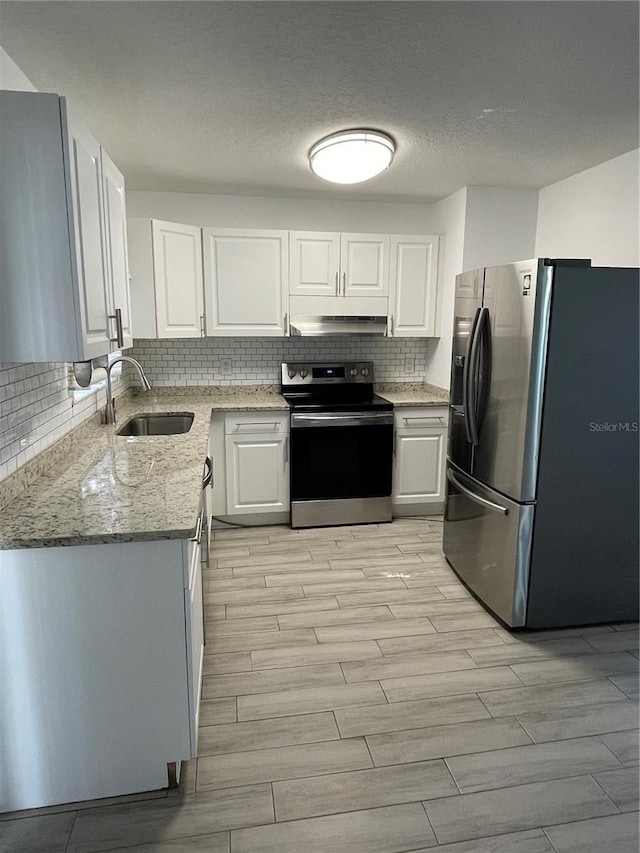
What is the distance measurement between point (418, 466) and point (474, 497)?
1118 mm

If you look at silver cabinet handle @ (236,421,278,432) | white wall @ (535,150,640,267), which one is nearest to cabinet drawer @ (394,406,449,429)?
silver cabinet handle @ (236,421,278,432)

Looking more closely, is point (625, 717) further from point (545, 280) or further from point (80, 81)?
point (80, 81)

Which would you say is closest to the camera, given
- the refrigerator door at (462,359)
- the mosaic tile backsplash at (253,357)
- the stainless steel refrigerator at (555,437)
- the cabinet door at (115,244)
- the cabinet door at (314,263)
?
the cabinet door at (115,244)

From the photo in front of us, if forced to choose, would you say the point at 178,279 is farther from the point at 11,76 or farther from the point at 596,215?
the point at 596,215

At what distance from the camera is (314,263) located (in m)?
3.75

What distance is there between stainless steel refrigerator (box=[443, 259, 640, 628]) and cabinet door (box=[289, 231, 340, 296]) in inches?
51.7

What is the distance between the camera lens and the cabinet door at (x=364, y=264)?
12.4 feet

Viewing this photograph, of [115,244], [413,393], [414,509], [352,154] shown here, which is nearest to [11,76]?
[115,244]

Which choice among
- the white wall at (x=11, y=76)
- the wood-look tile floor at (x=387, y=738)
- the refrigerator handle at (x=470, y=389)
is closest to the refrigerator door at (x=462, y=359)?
the refrigerator handle at (x=470, y=389)

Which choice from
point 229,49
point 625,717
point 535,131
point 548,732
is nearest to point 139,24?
point 229,49

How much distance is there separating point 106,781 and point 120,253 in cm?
206

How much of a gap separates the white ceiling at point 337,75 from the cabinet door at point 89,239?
377 mm

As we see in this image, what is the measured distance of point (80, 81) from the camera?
2.02m

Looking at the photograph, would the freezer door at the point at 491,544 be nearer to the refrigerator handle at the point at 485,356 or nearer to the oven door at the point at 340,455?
the refrigerator handle at the point at 485,356
